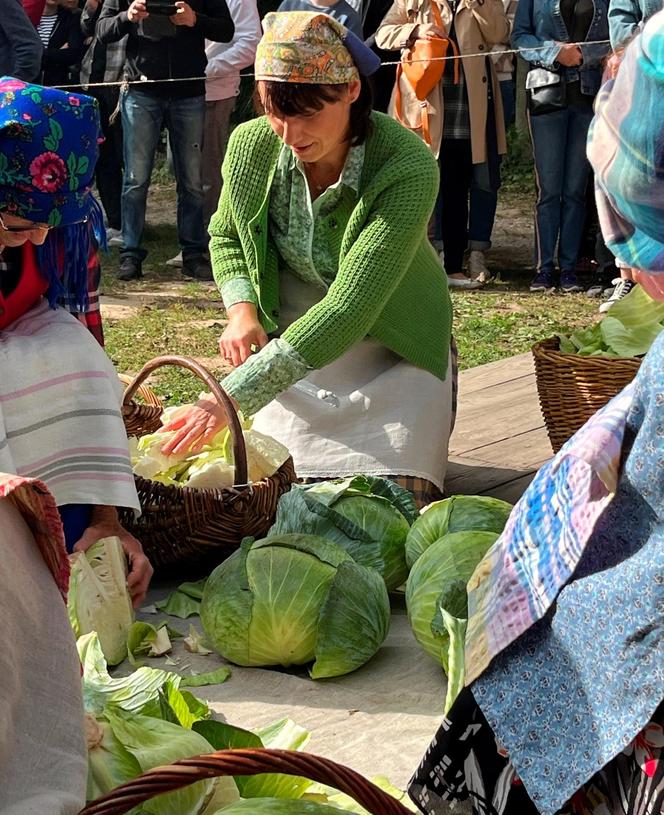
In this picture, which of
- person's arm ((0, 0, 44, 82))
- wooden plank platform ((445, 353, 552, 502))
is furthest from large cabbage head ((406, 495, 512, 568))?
person's arm ((0, 0, 44, 82))

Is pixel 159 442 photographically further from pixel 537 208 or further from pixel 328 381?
pixel 537 208

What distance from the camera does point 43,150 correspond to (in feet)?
8.04

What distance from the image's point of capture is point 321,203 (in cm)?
338

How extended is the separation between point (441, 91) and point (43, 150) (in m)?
4.91

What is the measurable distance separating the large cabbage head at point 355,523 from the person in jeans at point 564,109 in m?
4.40

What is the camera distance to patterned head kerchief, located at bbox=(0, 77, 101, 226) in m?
2.42

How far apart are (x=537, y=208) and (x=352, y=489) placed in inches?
185

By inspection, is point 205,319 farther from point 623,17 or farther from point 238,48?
point 623,17

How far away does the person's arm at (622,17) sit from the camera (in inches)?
238

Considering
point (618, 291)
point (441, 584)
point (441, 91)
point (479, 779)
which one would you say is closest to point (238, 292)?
point (441, 584)

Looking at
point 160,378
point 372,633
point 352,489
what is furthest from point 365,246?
point 160,378

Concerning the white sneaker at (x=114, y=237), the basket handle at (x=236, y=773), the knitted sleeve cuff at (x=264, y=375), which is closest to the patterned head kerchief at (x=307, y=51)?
the knitted sleeve cuff at (x=264, y=375)

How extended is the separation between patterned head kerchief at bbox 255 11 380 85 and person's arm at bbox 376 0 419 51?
3.67m

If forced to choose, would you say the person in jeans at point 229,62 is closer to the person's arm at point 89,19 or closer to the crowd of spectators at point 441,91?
the crowd of spectators at point 441,91
